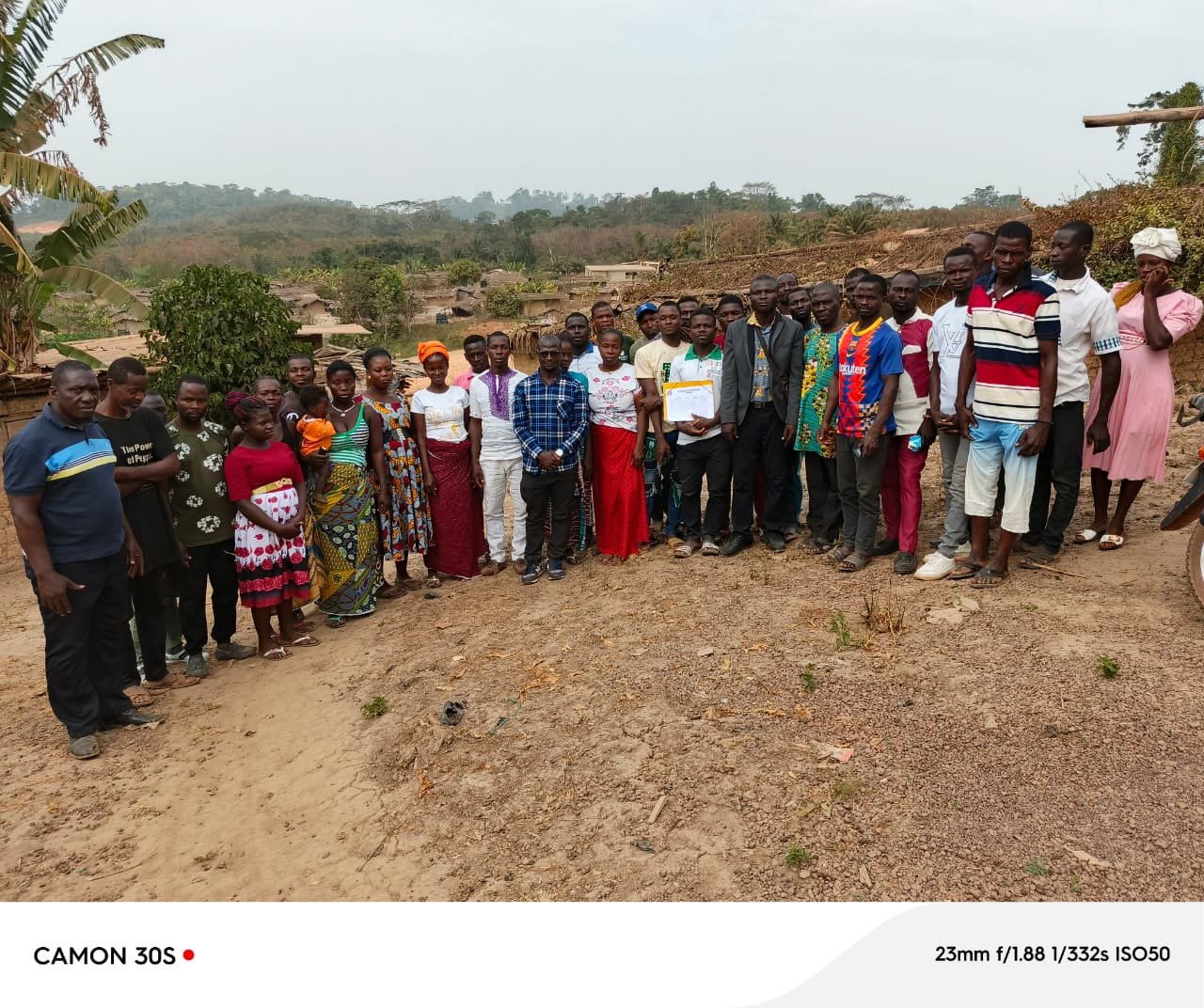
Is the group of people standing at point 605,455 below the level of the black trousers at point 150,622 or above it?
above

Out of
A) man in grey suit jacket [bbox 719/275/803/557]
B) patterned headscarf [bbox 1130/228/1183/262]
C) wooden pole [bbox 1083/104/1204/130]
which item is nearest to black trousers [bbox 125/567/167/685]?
man in grey suit jacket [bbox 719/275/803/557]

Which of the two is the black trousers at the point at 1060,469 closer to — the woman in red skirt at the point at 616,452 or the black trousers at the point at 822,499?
the black trousers at the point at 822,499

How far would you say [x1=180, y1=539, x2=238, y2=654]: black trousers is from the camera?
15.7 feet

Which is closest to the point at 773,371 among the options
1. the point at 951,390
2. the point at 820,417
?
the point at 820,417

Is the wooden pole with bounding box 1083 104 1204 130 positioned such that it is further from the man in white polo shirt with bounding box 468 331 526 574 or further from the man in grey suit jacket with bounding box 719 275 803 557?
the man in white polo shirt with bounding box 468 331 526 574

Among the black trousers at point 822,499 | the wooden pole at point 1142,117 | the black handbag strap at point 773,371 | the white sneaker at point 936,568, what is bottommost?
the white sneaker at point 936,568

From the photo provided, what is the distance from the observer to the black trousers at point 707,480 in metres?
5.59

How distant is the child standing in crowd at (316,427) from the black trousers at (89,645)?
125 centimetres

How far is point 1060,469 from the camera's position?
451 centimetres

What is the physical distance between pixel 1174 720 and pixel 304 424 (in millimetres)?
4605

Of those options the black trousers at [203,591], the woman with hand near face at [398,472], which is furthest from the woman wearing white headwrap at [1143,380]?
the black trousers at [203,591]

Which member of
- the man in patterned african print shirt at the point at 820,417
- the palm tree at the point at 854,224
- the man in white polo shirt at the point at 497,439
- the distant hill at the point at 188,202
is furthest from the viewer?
the distant hill at the point at 188,202

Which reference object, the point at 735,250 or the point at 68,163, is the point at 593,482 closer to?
the point at 68,163

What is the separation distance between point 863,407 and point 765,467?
902 mm
